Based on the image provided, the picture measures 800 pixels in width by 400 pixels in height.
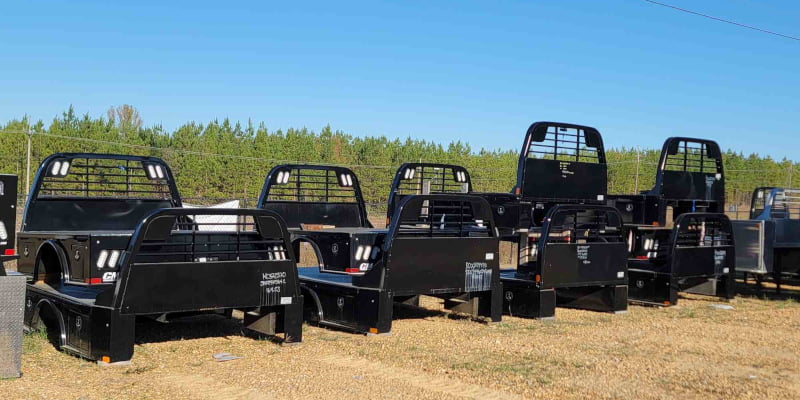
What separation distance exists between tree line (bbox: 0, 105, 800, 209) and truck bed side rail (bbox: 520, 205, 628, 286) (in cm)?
2360

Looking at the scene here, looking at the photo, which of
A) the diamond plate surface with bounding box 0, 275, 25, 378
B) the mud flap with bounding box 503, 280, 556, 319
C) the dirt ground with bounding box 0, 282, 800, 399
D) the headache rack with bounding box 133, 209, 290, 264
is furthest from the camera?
the mud flap with bounding box 503, 280, 556, 319

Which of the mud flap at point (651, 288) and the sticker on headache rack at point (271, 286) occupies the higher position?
the sticker on headache rack at point (271, 286)

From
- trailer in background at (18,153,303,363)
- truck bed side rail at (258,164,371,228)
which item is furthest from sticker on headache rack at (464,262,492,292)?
truck bed side rail at (258,164,371,228)

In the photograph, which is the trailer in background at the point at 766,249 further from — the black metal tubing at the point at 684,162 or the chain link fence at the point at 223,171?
the chain link fence at the point at 223,171

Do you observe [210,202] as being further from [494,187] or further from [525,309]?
[525,309]

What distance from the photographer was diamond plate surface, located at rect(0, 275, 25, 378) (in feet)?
22.1

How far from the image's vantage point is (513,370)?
7.77 m

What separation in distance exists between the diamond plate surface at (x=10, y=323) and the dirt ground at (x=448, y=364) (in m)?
0.13

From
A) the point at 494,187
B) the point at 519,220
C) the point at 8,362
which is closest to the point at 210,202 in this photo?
the point at 494,187

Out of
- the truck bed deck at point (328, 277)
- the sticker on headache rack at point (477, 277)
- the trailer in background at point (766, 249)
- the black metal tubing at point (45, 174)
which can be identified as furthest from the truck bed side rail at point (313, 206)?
the trailer in background at point (766, 249)

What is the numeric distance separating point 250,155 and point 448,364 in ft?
110

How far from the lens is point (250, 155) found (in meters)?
40.6

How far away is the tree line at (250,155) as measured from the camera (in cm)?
3553

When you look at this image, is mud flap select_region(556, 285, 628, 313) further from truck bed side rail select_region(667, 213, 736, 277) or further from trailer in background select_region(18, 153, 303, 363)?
trailer in background select_region(18, 153, 303, 363)
